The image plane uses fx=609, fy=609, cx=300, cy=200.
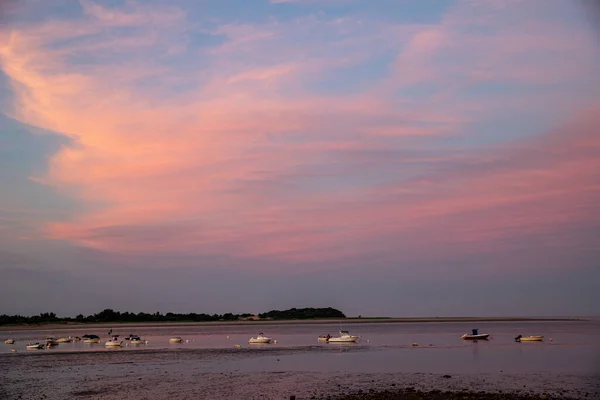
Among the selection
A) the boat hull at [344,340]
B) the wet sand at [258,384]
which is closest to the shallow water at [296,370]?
the wet sand at [258,384]

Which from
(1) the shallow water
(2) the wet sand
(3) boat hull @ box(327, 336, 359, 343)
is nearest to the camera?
(2) the wet sand

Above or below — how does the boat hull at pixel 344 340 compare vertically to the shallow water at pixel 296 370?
above

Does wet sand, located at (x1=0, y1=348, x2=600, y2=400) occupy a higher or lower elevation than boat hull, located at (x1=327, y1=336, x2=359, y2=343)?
lower

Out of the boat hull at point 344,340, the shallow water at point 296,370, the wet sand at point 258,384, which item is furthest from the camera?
the boat hull at point 344,340

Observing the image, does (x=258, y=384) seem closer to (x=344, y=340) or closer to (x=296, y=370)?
(x=296, y=370)

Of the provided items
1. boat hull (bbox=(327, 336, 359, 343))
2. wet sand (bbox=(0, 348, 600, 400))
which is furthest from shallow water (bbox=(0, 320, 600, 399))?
boat hull (bbox=(327, 336, 359, 343))

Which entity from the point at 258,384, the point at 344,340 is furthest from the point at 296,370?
the point at 344,340

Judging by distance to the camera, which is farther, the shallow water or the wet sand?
the shallow water

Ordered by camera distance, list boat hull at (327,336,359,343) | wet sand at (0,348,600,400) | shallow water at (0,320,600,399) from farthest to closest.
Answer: boat hull at (327,336,359,343), shallow water at (0,320,600,399), wet sand at (0,348,600,400)

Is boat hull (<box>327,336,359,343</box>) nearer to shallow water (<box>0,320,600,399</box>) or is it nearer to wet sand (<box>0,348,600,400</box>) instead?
shallow water (<box>0,320,600,399</box>)

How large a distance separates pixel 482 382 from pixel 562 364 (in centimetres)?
1529

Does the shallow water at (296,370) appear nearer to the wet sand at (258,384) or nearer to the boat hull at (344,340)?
the wet sand at (258,384)

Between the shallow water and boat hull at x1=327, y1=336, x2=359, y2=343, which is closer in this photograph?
the shallow water

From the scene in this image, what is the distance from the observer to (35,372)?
49.6 metres
